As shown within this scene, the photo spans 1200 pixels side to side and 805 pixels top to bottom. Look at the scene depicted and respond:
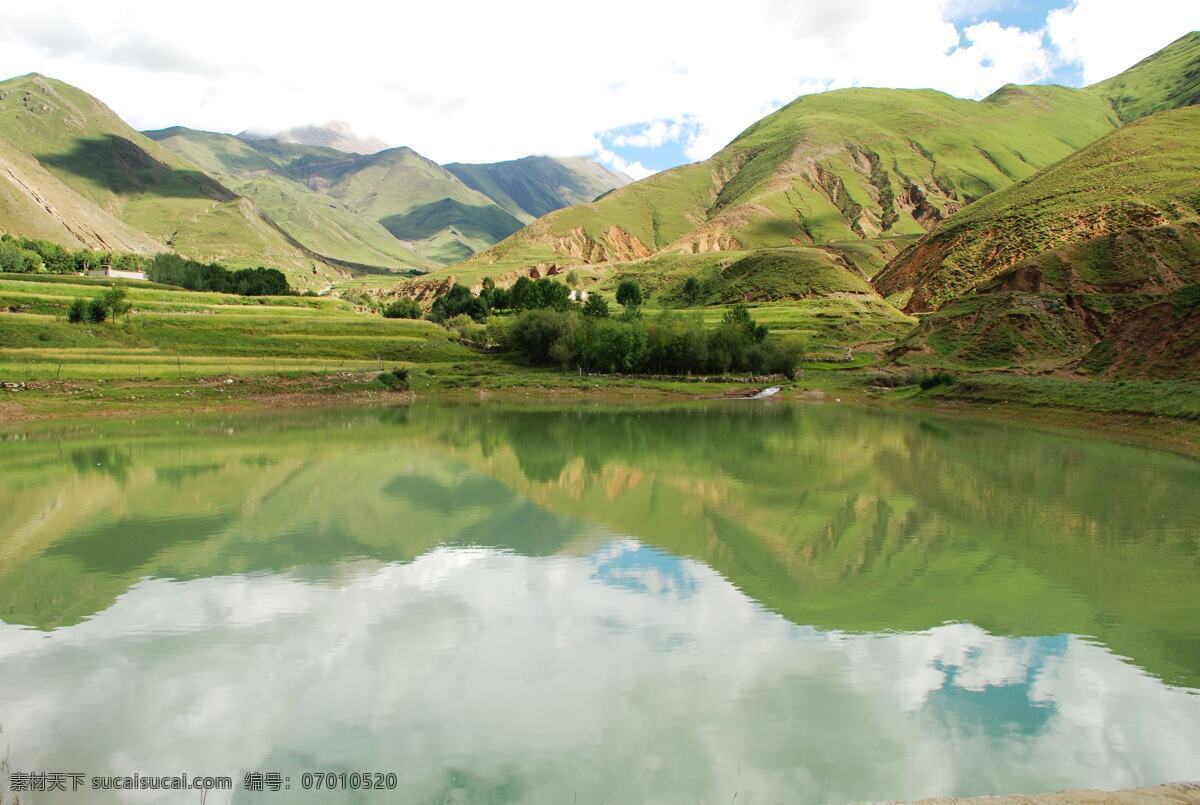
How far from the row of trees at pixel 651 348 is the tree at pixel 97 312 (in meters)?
40.3

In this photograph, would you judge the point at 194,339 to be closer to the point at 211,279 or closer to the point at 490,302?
the point at 211,279

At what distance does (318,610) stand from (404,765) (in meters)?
6.07

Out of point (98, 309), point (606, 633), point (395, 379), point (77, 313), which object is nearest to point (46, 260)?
point (98, 309)

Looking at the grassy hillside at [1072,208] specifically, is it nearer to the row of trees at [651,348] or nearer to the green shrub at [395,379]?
the row of trees at [651,348]

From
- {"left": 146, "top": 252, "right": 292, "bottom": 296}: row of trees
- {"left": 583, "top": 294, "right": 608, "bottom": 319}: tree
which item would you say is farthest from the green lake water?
{"left": 146, "top": 252, "right": 292, "bottom": 296}: row of trees

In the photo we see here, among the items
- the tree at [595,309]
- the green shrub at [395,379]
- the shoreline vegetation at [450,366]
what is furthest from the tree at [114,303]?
the tree at [595,309]

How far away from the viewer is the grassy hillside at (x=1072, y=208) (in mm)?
102938

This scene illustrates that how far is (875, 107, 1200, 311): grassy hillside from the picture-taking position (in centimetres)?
10294

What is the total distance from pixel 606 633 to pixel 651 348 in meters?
72.9

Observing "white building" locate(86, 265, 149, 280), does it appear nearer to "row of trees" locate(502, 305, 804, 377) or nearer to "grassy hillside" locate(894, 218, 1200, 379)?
"row of trees" locate(502, 305, 804, 377)

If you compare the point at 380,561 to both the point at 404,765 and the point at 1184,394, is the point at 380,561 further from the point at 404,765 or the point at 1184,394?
the point at 1184,394

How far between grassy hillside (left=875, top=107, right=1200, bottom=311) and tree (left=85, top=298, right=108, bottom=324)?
330 feet

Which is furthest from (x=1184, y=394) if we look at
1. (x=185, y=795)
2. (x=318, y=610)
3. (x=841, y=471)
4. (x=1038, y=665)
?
(x=185, y=795)

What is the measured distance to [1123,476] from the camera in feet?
97.2
